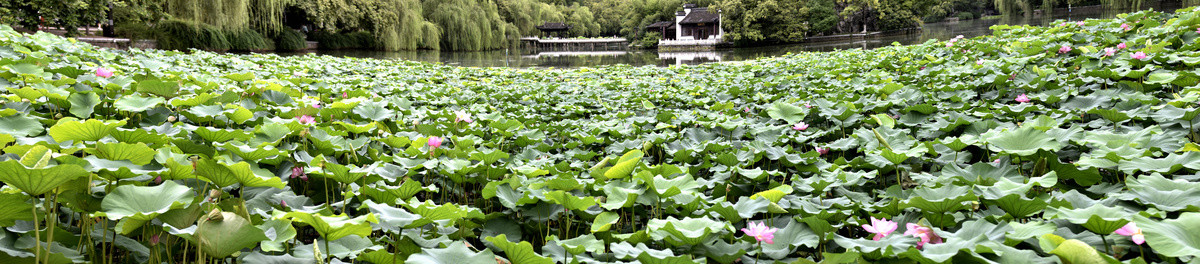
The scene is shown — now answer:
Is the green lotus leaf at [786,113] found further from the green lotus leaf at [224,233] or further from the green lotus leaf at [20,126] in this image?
the green lotus leaf at [20,126]

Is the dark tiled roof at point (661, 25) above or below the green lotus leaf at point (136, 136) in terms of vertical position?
above

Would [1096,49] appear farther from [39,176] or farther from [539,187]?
[39,176]

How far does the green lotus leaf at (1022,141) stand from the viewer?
1.28m

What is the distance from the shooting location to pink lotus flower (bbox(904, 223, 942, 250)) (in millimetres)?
908

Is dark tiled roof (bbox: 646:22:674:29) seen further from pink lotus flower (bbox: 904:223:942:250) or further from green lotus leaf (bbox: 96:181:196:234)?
green lotus leaf (bbox: 96:181:196:234)

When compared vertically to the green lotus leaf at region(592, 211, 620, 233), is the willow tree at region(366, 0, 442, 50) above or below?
above

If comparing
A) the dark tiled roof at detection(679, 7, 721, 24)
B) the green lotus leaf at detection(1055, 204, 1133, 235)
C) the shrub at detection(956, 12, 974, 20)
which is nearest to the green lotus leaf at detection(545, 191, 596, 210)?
the green lotus leaf at detection(1055, 204, 1133, 235)

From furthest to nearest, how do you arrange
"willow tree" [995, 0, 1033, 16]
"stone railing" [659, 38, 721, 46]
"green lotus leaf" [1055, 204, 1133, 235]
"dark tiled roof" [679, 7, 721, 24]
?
"dark tiled roof" [679, 7, 721, 24]
"stone railing" [659, 38, 721, 46]
"willow tree" [995, 0, 1033, 16]
"green lotus leaf" [1055, 204, 1133, 235]

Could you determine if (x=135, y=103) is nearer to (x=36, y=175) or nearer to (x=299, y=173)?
(x=299, y=173)

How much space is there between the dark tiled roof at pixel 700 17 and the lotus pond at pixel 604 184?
27.4m

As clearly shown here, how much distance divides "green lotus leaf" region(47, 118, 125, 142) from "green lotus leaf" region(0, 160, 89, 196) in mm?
438

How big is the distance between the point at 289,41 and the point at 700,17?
1924 centimetres

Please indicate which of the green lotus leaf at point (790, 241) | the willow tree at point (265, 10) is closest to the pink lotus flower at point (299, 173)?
the green lotus leaf at point (790, 241)

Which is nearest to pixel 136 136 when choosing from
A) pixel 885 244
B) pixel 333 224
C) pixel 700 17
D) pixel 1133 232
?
pixel 333 224
